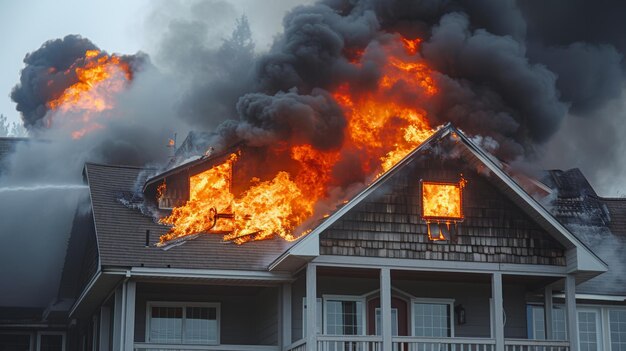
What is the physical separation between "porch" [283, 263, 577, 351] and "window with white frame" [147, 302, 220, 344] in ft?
7.53

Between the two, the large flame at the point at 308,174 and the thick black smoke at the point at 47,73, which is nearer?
the large flame at the point at 308,174

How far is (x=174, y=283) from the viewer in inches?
938

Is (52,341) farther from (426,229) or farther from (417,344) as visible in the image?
(426,229)

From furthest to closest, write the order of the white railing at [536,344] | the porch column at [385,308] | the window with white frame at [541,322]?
the window with white frame at [541,322], the white railing at [536,344], the porch column at [385,308]

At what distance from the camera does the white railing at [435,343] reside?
2236 centimetres

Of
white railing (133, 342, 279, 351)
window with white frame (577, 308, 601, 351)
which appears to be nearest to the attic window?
white railing (133, 342, 279, 351)

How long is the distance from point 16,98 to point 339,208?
19.0m

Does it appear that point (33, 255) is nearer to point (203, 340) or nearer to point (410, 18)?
point (203, 340)

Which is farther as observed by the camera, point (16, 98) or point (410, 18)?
point (16, 98)

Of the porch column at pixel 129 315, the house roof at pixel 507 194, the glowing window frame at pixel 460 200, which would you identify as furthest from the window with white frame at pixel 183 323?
the glowing window frame at pixel 460 200

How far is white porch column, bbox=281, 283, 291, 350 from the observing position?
2328 cm

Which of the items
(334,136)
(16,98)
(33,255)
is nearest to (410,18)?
(334,136)

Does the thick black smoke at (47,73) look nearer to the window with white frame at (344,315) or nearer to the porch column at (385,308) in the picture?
the window with white frame at (344,315)

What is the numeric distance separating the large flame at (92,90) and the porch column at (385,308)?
45.6ft
